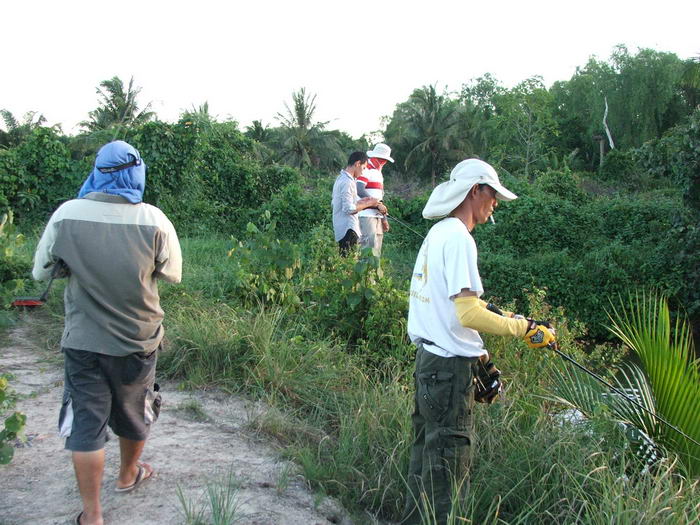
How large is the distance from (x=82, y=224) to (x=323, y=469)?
175 centimetres

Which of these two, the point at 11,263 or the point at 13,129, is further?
the point at 13,129

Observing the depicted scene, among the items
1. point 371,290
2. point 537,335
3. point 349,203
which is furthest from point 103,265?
point 349,203

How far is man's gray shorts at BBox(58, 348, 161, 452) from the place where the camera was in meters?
2.69

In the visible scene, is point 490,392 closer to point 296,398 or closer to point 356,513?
point 356,513

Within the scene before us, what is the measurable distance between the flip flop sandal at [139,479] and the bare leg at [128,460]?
0.01 m

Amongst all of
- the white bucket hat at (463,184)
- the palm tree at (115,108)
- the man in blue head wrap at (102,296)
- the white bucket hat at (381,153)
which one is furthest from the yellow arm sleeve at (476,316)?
the palm tree at (115,108)

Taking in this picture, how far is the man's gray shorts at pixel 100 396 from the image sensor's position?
2.69 meters

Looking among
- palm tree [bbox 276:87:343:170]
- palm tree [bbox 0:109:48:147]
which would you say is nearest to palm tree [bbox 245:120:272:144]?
palm tree [bbox 276:87:343:170]

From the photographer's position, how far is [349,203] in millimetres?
6812

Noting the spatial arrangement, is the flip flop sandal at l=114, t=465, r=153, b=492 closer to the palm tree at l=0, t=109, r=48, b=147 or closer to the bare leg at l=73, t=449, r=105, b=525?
the bare leg at l=73, t=449, r=105, b=525

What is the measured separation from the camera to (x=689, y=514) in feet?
9.41

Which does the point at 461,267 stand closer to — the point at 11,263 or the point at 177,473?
the point at 177,473

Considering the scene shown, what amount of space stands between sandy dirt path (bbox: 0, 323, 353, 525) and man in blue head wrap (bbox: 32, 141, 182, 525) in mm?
301

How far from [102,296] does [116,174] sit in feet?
1.79
